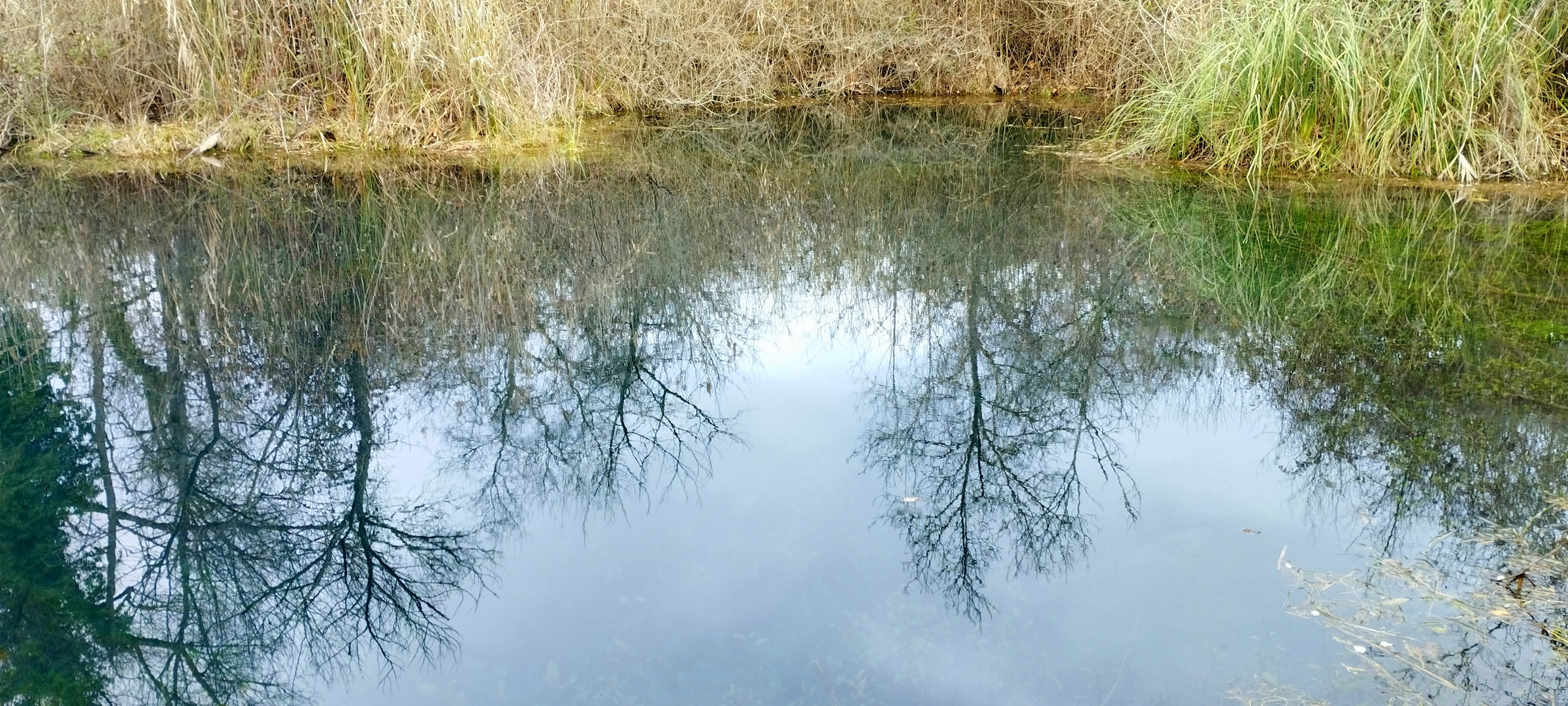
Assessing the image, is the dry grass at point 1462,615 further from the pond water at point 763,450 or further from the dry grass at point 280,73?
the dry grass at point 280,73

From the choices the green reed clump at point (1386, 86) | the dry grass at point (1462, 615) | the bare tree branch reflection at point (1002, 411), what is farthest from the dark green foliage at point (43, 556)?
the green reed clump at point (1386, 86)

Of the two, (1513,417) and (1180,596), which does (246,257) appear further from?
(1513,417)

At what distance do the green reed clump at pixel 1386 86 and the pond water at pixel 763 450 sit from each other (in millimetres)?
369

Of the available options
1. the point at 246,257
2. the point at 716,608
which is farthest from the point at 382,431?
the point at 246,257

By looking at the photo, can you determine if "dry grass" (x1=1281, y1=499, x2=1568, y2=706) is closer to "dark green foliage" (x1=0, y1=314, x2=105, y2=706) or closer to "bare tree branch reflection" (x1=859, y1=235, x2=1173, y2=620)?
"bare tree branch reflection" (x1=859, y1=235, x2=1173, y2=620)

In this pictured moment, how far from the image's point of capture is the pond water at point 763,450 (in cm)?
240

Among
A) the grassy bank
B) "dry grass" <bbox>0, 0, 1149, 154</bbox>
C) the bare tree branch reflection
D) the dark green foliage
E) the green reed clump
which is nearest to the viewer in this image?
the dark green foliage

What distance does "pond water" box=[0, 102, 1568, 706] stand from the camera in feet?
7.86

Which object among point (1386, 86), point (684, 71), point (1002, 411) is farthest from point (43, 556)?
point (684, 71)

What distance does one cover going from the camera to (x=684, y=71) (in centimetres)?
1073

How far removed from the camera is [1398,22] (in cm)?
620

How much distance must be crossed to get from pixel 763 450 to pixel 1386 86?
4871 mm

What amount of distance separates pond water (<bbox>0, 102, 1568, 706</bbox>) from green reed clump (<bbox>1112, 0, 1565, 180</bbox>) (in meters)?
0.37

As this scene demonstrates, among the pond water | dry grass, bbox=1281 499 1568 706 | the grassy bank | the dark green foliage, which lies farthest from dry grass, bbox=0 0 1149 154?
dry grass, bbox=1281 499 1568 706
